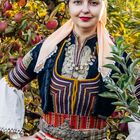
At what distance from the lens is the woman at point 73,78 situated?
8.35ft

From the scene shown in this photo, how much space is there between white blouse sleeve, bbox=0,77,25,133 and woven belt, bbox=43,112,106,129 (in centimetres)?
15

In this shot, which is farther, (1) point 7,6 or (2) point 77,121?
(1) point 7,6

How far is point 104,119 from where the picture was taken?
2619mm

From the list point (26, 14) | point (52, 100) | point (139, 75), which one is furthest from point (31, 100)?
point (139, 75)

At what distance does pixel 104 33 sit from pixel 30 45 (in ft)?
2.19

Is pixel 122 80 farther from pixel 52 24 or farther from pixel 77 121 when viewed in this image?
pixel 52 24

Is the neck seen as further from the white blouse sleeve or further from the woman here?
the white blouse sleeve

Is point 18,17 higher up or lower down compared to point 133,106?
higher up

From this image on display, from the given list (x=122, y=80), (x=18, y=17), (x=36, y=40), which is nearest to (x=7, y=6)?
(x=18, y=17)

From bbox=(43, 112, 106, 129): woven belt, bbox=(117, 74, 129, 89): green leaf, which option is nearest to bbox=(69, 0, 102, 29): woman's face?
bbox=(43, 112, 106, 129): woven belt

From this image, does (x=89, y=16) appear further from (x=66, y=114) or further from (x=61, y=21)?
(x=61, y=21)

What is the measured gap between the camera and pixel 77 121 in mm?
2570

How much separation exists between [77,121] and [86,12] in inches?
17.6

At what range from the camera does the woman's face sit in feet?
8.30
